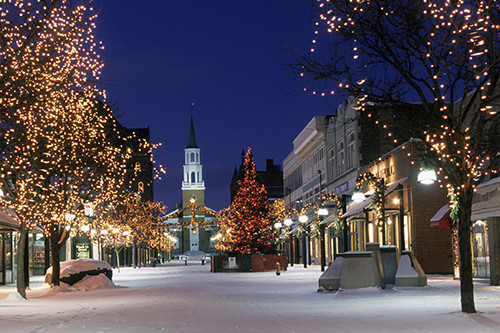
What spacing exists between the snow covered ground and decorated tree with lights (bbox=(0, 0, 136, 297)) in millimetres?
3787

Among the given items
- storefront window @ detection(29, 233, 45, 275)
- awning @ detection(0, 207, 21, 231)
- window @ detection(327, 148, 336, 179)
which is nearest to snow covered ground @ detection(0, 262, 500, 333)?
awning @ detection(0, 207, 21, 231)

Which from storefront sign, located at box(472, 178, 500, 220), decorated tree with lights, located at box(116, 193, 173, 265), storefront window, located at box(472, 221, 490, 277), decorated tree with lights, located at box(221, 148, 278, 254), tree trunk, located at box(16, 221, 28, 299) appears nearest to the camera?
tree trunk, located at box(16, 221, 28, 299)

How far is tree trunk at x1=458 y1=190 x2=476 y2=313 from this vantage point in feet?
53.3

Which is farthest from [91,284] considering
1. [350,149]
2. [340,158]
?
[340,158]

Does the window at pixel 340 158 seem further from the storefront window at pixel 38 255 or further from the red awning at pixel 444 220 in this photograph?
the red awning at pixel 444 220

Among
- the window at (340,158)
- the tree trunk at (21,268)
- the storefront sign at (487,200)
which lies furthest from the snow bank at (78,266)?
the window at (340,158)

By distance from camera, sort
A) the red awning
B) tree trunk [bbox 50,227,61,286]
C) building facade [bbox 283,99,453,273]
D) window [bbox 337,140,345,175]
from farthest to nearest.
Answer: window [bbox 337,140,345,175], building facade [bbox 283,99,453,273], the red awning, tree trunk [bbox 50,227,61,286]

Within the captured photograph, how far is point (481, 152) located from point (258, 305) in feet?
21.7

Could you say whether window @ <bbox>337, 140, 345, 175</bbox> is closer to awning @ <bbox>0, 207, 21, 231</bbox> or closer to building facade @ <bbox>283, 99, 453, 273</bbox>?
building facade @ <bbox>283, 99, 453, 273</bbox>

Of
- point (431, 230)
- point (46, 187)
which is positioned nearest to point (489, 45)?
point (46, 187)

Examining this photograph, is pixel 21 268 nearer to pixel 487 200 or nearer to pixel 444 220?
pixel 487 200

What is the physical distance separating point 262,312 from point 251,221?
36284mm

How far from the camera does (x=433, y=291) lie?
23531 mm

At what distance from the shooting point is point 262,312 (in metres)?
17.9
